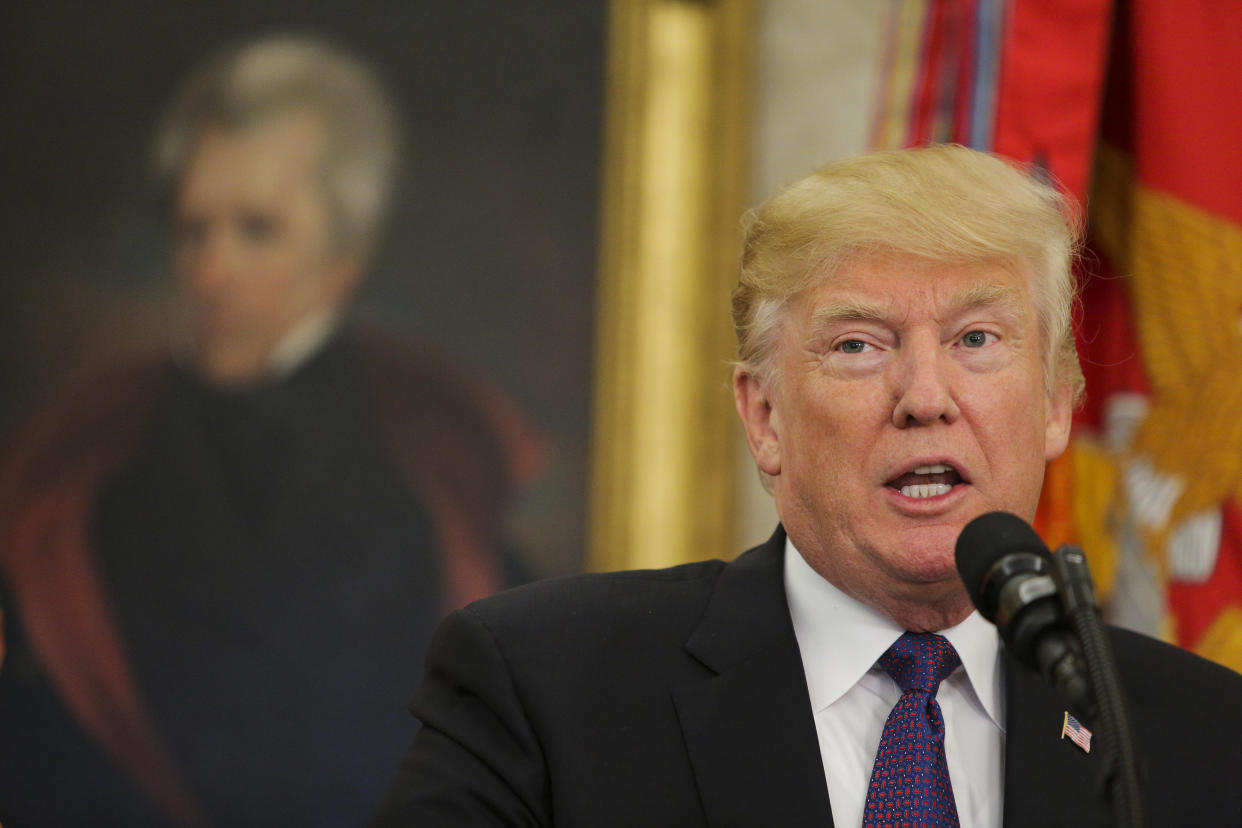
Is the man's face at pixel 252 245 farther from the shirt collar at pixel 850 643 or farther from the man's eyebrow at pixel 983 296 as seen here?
the man's eyebrow at pixel 983 296

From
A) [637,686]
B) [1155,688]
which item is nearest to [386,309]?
[637,686]

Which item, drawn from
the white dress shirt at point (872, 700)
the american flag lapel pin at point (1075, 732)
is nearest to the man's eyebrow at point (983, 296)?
the white dress shirt at point (872, 700)

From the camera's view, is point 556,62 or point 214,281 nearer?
point 214,281

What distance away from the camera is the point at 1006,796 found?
1.83 metres

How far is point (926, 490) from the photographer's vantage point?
1823mm

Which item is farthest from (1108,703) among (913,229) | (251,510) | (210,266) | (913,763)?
(210,266)

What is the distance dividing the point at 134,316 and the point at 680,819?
7.30 ft

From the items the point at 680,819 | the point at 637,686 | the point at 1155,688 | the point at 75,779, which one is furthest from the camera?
the point at 75,779

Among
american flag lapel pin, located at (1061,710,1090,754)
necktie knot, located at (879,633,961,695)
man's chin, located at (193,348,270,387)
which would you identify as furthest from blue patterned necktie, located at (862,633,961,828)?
man's chin, located at (193,348,270,387)

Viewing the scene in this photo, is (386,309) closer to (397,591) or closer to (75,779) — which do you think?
(397,591)

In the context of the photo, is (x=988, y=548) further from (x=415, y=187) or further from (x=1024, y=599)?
(x=415, y=187)

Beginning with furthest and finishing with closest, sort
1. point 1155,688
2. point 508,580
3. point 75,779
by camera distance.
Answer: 1. point 508,580
2. point 75,779
3. point 1155,688

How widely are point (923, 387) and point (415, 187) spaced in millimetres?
2256

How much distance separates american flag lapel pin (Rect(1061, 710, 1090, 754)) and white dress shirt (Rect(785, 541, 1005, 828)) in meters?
0.09
